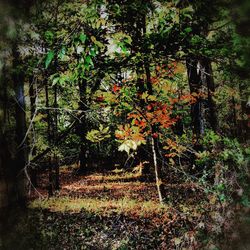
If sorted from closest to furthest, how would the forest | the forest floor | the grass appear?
the forest
the forest floor
the grass

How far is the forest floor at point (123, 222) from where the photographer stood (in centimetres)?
523

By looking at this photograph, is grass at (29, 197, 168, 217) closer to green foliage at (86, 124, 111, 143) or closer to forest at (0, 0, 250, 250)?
forest at (0, 0, 250, 250)

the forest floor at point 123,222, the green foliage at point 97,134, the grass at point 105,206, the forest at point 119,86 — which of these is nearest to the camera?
the forest at point 119,86

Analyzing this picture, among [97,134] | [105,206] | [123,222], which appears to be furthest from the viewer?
[105,206]

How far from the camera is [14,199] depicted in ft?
A: 16.4

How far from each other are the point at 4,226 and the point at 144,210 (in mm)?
4733

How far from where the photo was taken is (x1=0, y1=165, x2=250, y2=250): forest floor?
523 centimetres

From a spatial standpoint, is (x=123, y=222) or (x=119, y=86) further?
(x=123, y=222)

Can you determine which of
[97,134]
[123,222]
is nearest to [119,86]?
[97,134]

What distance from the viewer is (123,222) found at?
811 cm

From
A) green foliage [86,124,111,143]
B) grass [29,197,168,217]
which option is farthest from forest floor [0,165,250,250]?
green foliage [86,124,111,143]

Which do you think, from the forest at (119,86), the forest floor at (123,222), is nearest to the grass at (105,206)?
the forest floor at (123,222)

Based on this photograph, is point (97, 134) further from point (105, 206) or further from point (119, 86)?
point (105, 206)

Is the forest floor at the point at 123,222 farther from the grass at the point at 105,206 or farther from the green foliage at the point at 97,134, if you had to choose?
the green foliage at the point at 97,134
